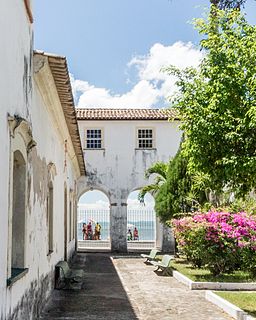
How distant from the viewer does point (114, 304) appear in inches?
391

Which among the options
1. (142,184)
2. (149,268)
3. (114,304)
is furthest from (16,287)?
(142,184)

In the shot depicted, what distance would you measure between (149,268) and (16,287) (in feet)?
39.7

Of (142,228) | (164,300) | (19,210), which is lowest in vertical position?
(164,300)

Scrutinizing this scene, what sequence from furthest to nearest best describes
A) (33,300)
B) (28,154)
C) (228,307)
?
1. (228,307)
2. (33,300)
3. (28,154)

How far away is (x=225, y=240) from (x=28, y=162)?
747 centimetres

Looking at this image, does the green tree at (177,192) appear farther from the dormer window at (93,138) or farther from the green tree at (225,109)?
A: the green tree at (225,109)

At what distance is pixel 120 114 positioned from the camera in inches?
1118

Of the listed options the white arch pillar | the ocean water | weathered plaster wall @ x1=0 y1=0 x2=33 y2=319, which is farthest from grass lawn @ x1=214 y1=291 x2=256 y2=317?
the ocean water

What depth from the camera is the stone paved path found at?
8758 millimetres

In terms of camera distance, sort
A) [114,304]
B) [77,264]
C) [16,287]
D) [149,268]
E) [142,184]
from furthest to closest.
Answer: [142,184], [77,264], [149,268], [114,304], [16,287]

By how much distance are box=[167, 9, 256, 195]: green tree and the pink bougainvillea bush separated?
4.06 meters

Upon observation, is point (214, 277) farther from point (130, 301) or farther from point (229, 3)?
point (229, 3)

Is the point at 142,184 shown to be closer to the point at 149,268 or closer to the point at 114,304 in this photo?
the point at 149,268

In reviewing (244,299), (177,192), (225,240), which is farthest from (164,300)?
(177,192)
